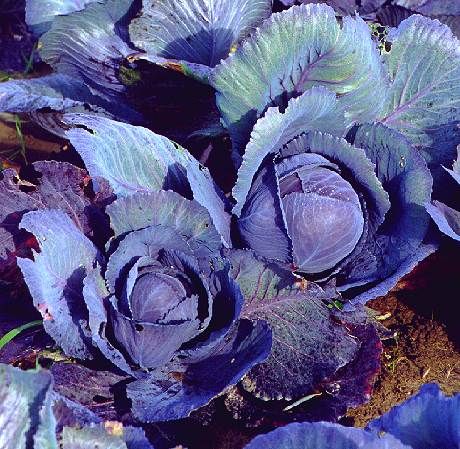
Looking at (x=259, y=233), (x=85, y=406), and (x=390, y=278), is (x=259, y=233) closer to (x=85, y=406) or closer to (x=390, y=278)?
(x=390, y=278)

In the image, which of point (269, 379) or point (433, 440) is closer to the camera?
point (433, 440)

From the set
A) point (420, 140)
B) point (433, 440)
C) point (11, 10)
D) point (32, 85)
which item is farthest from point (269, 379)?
point (11, 10)

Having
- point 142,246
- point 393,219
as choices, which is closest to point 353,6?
point 393,219

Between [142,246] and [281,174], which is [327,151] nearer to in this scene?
[281,174]

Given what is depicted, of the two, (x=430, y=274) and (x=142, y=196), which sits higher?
(x=142, y=196)

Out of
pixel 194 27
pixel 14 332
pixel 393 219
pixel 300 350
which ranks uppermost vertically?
pixel 194 27

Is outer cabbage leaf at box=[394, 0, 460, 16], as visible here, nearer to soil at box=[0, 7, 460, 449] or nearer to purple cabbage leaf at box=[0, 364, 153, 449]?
soil at box=[0, 7, 460, 449]

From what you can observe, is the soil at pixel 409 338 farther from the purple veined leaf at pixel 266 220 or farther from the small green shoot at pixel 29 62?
the small green shoot at pixel 29 62
